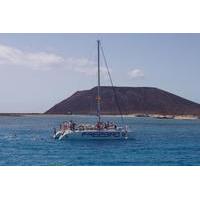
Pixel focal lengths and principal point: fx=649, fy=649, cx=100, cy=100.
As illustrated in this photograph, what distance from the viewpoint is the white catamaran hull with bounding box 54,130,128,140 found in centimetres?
1389

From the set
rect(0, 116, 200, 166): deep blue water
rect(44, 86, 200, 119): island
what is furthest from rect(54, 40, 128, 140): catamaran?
rect(44, 86, 200, 119): island

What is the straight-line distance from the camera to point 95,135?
14070 millimetres

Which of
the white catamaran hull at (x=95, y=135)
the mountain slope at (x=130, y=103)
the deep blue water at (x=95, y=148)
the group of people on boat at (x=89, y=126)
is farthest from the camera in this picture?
the white catamaran hull at (x=95, y=135)

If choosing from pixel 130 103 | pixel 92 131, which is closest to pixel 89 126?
pixel 92 131

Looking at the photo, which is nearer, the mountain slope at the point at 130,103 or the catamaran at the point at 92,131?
the mountain slope at the point at 130,103

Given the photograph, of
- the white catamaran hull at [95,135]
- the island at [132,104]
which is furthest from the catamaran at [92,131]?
the island at [132,104]

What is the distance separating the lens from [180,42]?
1162 centimetres

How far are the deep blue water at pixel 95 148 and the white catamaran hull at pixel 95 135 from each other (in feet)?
0.42

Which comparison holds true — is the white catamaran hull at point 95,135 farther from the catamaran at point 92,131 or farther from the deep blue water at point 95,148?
the deep blue water at point 95,148

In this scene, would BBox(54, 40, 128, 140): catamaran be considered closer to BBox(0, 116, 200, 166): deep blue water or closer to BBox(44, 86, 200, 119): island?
BBox(0, 116, 200, 166): deep blue water

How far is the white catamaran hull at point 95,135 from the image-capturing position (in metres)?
13.9
